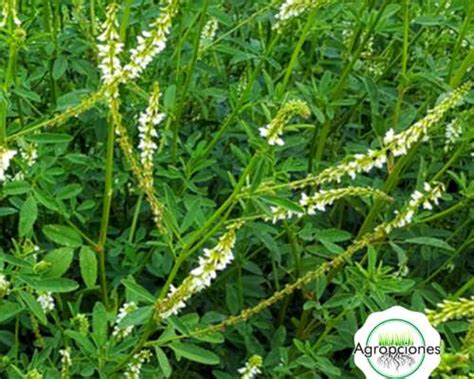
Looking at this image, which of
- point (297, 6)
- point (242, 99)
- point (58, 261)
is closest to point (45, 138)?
point (58, 261)

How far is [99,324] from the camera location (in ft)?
6.94

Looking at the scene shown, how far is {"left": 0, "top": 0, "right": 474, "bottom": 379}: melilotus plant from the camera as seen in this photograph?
2.06 m

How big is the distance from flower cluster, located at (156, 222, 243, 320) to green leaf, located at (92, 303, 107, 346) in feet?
0.76

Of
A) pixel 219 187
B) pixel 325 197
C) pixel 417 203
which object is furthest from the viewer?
pixel 219 187

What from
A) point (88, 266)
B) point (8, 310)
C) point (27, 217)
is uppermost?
point (27, 217)

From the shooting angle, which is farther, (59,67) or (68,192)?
(59,67)

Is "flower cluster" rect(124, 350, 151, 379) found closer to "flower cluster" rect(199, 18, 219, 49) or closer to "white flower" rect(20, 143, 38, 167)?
"white flower" rect(20, 143, 38, 167)

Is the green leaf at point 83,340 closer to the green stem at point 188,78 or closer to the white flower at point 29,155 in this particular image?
the white flower at point 29,155

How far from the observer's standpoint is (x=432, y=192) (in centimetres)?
215

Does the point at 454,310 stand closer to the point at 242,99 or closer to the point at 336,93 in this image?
the point at 242,99

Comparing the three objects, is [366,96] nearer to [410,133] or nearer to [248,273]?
[248,273]

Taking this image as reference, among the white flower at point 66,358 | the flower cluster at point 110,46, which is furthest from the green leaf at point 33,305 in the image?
the flower cluster at point 110,46

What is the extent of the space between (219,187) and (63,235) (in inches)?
25.7

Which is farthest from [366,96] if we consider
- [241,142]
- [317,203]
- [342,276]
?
[317,203]
